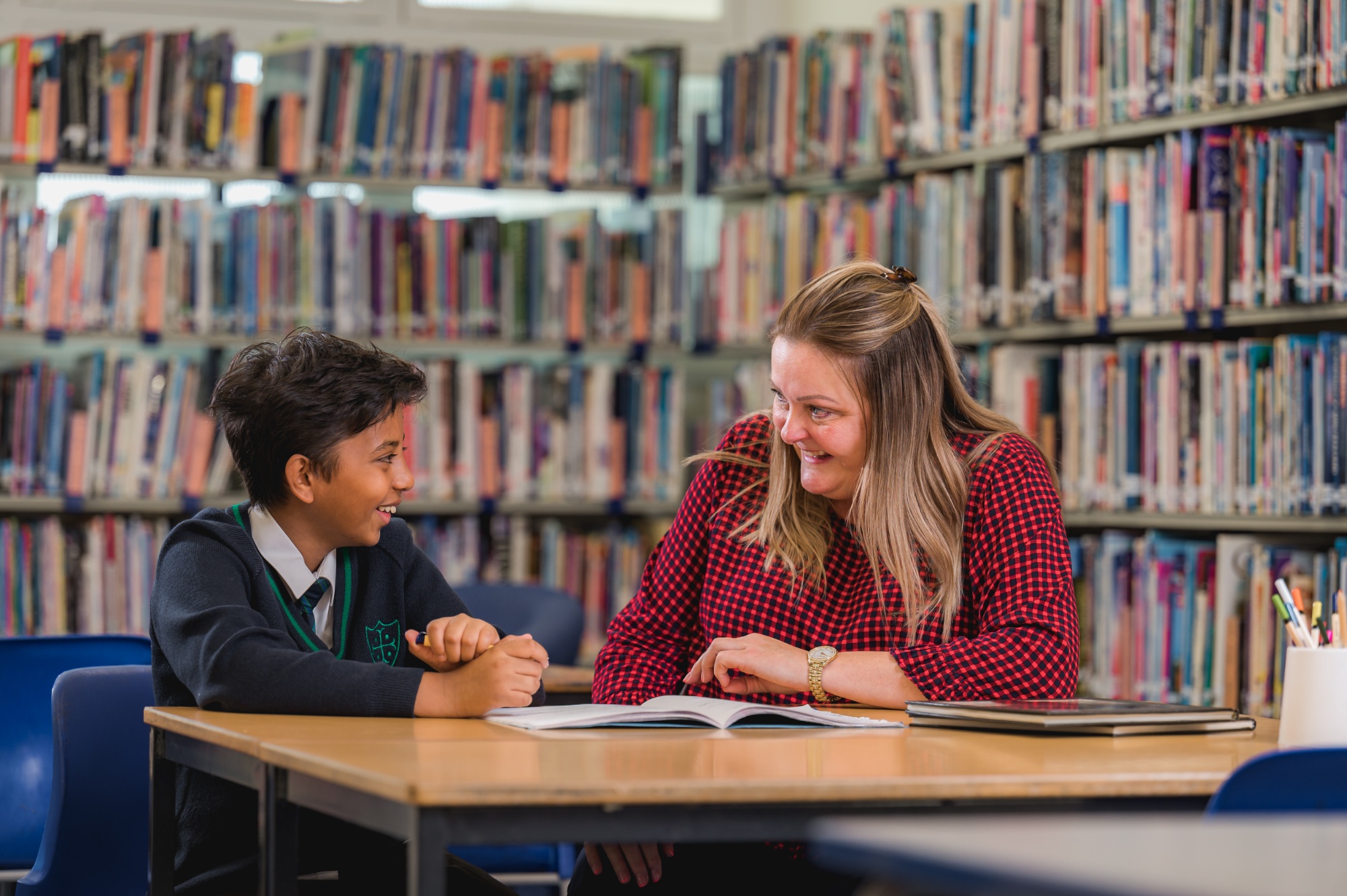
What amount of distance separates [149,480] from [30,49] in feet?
3.59

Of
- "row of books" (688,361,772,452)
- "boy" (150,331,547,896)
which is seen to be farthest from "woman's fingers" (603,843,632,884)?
"row of books" (688,361,772,452)

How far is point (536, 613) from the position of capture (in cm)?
341

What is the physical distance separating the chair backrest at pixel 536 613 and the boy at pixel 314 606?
4.25 ft

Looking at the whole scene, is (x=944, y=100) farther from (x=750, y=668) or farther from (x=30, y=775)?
(x=30, y=775)

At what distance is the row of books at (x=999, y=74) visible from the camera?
3.05m

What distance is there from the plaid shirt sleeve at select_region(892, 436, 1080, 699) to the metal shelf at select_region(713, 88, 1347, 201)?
129 centimetres

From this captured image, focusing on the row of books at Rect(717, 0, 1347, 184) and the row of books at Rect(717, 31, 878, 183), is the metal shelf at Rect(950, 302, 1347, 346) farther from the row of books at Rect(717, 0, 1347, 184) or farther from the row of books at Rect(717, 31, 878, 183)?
the row of books at Rect(717, 31, 878, 183)

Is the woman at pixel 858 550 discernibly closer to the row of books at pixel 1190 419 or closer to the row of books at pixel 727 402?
the row of books at pixel 1190 419

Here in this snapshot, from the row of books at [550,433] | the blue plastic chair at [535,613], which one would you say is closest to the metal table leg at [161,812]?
the blue plastic chair at [535,613]

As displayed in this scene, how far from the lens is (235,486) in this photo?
13.1ft

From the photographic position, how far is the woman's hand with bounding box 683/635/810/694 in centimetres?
186

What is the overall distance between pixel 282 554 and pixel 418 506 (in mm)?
2191

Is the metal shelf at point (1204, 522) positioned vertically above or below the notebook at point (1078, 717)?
above

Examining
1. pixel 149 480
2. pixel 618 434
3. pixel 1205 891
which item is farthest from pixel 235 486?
pixel 1205 891
